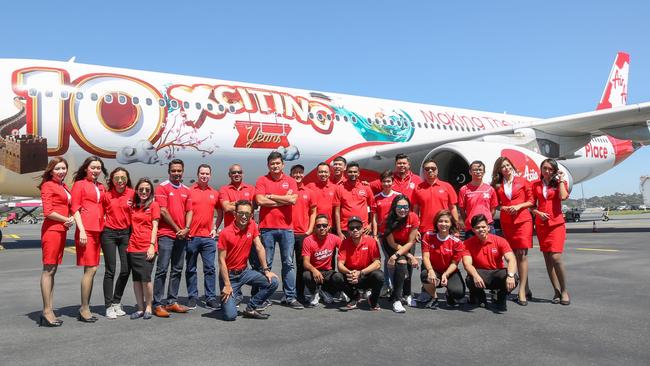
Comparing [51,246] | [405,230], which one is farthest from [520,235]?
[51,246]

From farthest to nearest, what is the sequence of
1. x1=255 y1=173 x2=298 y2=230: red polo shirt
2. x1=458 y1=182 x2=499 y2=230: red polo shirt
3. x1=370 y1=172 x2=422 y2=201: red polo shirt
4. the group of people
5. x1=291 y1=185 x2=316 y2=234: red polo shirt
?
x1=370 y1=172 x2=422 y2=201: red polo shirt < x1=291 y1=185 x2=316 y2=234: red polo shirt < x1=458 y1=182 x2=499 y2=230: red polo shirt < x1=255 y1=173 x2=298 y2=230: red polo shirt < the group of people

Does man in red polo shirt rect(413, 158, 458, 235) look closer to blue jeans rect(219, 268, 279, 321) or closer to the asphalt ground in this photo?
the asphalt ground

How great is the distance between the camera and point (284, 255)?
17.4 ft

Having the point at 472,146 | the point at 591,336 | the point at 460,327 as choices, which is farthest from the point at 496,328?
the point at 472,146

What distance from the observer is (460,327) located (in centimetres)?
414

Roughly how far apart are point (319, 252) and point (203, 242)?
48.5 inches

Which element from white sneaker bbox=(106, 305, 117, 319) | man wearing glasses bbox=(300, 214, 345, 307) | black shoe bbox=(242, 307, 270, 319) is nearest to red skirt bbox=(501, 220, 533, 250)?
man wearing glasses bbox=(300, 214, 345, 307)

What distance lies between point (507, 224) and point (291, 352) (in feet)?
10.5

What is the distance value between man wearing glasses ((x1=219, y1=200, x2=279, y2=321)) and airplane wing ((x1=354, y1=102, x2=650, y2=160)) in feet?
24.9

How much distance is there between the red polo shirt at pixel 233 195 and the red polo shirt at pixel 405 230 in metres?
1.68

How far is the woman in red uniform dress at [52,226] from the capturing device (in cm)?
432

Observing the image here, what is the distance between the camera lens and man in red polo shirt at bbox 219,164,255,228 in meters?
5.39

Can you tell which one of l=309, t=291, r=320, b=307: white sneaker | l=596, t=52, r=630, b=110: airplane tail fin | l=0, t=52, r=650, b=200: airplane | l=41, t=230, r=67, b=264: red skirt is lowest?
l=309, t=291, r=320, b=307: white sneaker

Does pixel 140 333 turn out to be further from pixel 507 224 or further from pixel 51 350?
pixel 507 224
